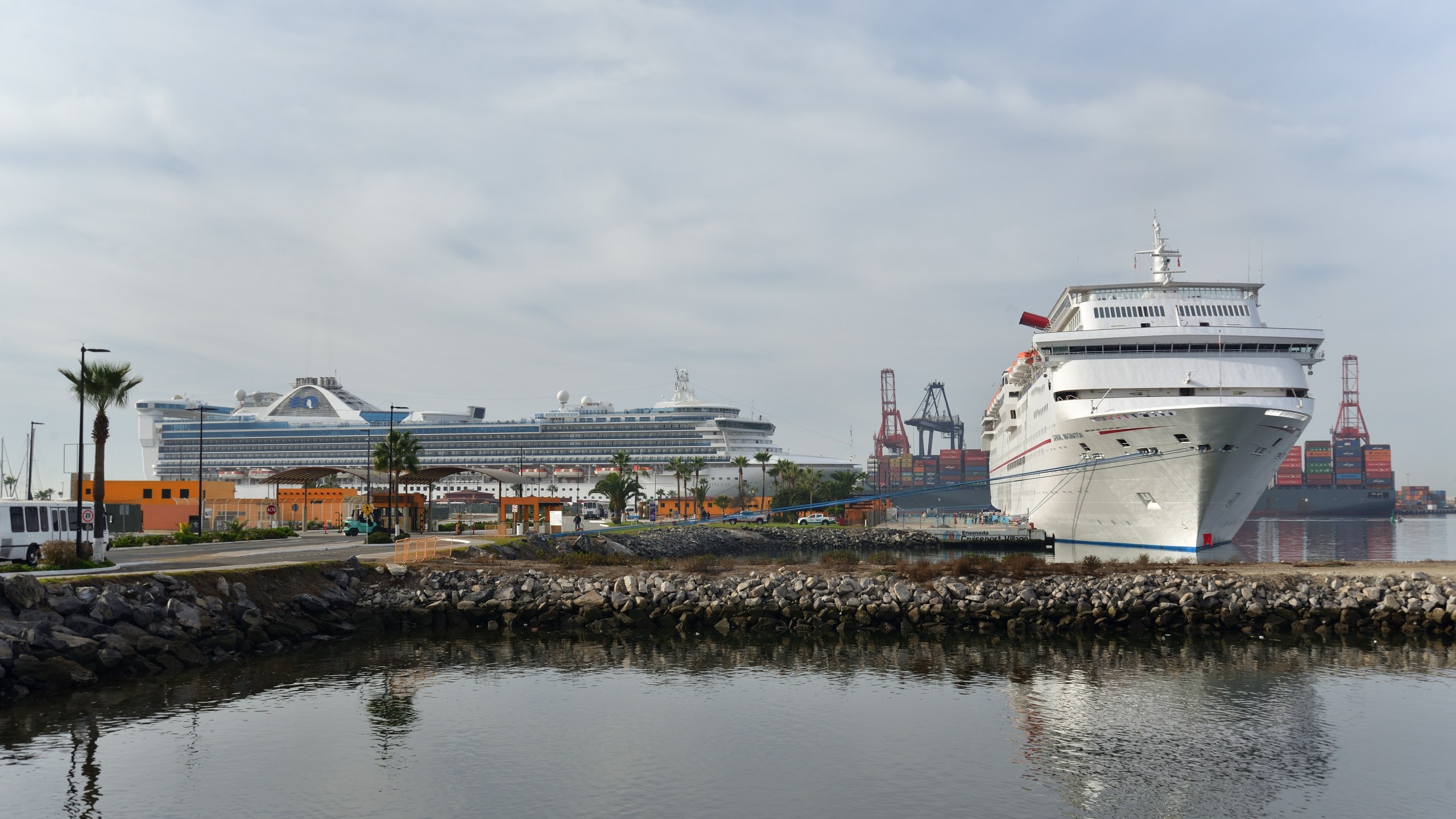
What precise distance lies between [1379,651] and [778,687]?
14.8 meters

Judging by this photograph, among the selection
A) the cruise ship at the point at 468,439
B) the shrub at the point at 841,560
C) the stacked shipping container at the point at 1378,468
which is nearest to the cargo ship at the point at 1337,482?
the stacked shipping container at the point at 1378,468

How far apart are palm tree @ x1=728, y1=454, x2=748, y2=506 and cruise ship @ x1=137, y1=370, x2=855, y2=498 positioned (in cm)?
82

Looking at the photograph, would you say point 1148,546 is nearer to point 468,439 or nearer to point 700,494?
point 700,494

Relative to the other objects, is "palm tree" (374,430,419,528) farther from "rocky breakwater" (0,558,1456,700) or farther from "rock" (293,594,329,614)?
"rock" (293,594,329,614)

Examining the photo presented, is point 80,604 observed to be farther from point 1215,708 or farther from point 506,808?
point 1215,708

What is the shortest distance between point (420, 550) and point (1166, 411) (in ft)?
94.6

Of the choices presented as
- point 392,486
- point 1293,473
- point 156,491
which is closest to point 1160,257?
point 392,486

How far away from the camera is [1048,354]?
152ft

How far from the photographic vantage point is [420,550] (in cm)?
3625

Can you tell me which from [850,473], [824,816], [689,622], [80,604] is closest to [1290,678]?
[824,816]

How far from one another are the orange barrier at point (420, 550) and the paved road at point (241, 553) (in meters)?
0.71

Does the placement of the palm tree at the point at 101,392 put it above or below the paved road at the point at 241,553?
above

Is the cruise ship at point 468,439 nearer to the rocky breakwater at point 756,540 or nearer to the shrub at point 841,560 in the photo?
the rocky breakwater at point 756,540

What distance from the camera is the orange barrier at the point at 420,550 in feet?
115
